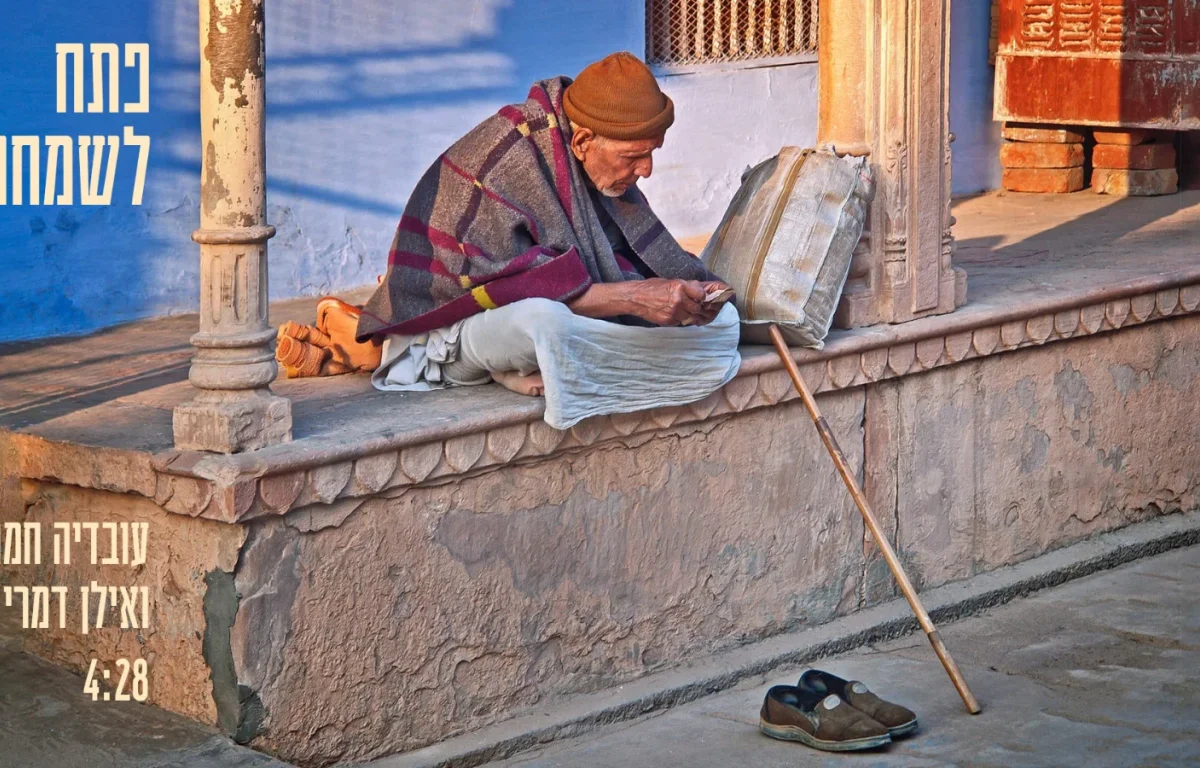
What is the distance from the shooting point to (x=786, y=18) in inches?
332

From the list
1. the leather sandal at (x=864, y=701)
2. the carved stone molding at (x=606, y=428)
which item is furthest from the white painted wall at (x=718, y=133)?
the leather sandal at (x=864, y=701)

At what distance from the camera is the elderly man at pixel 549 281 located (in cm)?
446

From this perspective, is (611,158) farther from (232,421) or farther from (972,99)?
(972,99)

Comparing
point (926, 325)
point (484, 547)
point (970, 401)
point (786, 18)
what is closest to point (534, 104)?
point (484, 547)

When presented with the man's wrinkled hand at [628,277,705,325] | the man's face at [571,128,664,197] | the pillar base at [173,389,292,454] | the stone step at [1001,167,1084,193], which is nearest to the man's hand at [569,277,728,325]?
the man's wrinkled hand at [628,277,705,325]

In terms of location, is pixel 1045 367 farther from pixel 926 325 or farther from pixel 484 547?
pixel 484 547

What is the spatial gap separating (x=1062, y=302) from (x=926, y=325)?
0.66 meters

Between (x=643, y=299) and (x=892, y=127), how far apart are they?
134 cm

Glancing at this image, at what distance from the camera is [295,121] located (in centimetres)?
671

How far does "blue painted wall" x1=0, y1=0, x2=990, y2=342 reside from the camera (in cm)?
598

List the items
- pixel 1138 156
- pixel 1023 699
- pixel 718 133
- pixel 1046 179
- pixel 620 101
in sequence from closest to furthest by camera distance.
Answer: pixel 620 101, pixel 1023 699, pixel 718 133, pixel 1138 156, pixel 1046 179

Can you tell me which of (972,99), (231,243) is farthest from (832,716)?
(972,99)

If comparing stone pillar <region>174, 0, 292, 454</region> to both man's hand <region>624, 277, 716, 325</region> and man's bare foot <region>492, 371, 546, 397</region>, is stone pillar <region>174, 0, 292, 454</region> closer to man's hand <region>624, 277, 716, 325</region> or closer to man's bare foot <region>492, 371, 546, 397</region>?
man's bare foot <region>492, 371, 546, 397</region>

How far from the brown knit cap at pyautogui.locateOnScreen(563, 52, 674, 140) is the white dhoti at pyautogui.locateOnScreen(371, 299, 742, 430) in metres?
0.50
